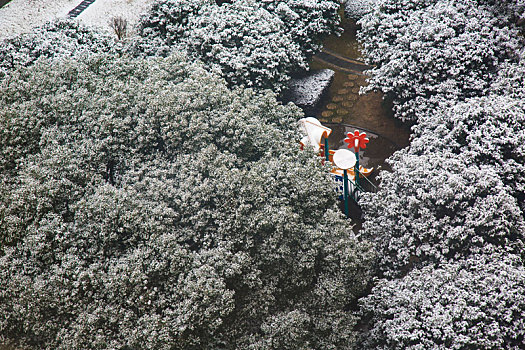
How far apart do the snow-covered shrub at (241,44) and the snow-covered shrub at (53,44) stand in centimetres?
390

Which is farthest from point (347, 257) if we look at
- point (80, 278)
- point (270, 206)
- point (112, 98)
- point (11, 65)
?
point (11, 65)

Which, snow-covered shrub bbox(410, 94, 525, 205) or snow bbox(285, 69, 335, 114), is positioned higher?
snow-covered shrub bbox(410, 94, 525, 205)

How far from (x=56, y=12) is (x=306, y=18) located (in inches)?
547

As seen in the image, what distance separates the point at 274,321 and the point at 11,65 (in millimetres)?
15153

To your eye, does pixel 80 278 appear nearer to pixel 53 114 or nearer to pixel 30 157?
pixel 30 157

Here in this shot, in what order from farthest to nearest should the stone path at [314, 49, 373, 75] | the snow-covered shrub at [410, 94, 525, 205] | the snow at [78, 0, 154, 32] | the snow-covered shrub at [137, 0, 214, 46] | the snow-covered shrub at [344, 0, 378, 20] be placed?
1. the snow-covered shrub at [344, 0, 378, 20]
2. the snow at [78, 0, 154, 32]
3. the stone path at [314, 49, 373, 75]
4. the snow-covered shrub at [137, 0, 214, 46]
5. the snow-covered shrub at [410, 94, 525, 205]

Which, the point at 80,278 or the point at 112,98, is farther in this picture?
the point at 112,98

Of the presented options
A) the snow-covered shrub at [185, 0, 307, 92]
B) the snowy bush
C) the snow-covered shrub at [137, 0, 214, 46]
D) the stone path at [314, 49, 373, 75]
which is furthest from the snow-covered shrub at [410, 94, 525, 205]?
the snow-covered shrub at [137, 0, 214, 46]

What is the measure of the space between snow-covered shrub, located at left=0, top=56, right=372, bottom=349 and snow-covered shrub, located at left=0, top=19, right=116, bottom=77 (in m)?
4.94

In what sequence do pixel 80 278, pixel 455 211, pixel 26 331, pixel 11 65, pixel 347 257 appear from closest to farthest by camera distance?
1. pixel 80 278
2. pixel 26 331
3. pixel 347 257
4. pixel 455 211
5. pixel 11 65

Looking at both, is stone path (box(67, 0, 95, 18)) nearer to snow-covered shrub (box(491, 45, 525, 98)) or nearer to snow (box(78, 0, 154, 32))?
snow (box(78, 0, 154, 32))

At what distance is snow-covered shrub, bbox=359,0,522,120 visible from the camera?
63.0 feet

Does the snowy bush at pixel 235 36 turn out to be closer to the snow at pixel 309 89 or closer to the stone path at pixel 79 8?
the snow at pixel 309 89

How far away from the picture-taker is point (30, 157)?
46.8 ft
